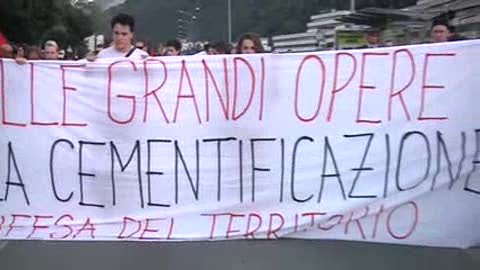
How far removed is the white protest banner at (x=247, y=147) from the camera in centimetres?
664

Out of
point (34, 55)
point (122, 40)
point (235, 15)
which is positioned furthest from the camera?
point (235, 15)

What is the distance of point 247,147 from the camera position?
22.2 feet

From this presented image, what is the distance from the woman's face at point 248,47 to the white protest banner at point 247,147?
8.71ft

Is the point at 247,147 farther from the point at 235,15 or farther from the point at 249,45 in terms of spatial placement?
the point at 235,15

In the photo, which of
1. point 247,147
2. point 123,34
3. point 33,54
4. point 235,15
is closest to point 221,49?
point 33,54

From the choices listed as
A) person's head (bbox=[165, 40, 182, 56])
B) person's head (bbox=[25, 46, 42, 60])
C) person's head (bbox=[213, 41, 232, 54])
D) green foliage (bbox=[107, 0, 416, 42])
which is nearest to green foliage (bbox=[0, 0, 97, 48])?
green foliage (bbox=[107, 0, 416, 42])

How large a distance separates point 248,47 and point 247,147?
2.91 metres

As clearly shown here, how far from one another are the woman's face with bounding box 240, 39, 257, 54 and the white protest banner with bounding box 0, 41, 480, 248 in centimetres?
266

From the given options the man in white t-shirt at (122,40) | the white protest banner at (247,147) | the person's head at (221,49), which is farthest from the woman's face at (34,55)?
the white protest banner at (247,147)

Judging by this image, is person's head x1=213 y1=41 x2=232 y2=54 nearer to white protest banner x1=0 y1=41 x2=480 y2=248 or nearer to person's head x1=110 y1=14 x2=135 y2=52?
person's head x1=110 y1=14 x2=135 y2=52

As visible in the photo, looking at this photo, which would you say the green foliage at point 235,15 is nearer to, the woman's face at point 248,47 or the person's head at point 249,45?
the person's head at point 249,45

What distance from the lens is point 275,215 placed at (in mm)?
6711

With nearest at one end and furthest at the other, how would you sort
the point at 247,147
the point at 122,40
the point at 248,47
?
the point at 247,147
the point at 122,40
the point at 248,47

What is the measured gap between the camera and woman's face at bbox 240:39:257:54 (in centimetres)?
946
